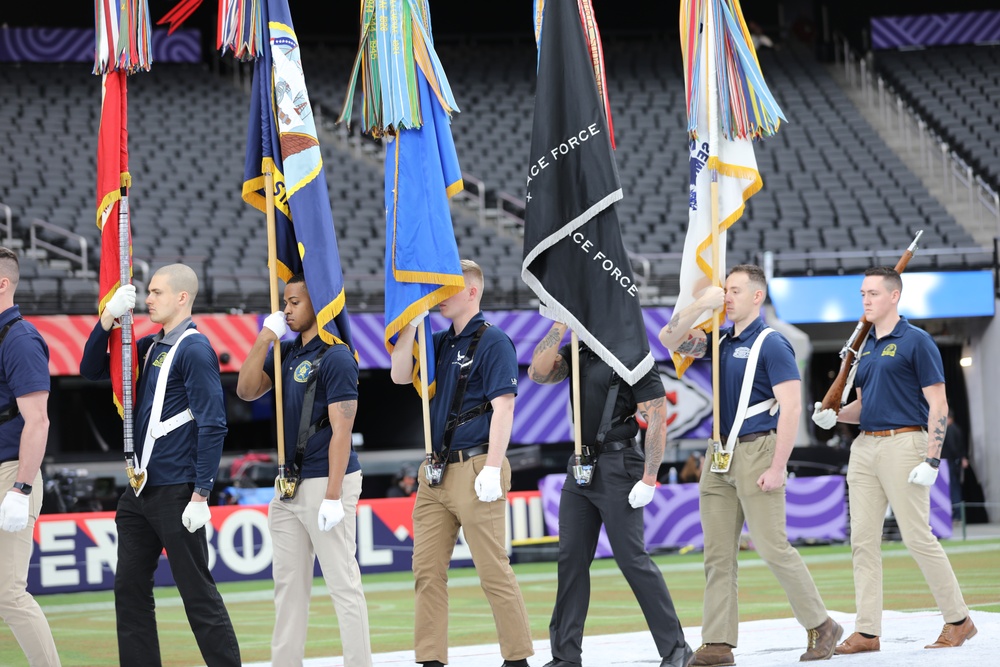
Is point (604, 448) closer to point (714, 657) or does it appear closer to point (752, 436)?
point (752, 436)

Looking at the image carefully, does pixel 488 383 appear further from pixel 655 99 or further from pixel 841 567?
pixel 655 99

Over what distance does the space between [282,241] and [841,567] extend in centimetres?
944

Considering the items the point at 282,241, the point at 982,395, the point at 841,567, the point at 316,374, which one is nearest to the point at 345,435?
the point at 316,374

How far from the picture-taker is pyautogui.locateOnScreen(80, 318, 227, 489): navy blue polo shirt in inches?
251

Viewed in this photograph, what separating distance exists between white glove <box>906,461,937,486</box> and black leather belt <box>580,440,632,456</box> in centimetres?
185

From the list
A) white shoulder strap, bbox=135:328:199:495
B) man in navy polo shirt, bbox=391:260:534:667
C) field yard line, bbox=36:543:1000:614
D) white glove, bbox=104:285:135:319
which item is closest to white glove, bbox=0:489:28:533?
white shoulder strap, bbox=135:328:199:495

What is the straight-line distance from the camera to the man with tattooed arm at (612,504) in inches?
263

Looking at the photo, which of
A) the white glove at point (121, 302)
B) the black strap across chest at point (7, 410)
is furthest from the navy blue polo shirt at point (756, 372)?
the black strap across chest at point (7, 410)

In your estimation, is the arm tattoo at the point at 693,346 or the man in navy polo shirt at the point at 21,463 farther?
the arm tattoo at the point at 693,346

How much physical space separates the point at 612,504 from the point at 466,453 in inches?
31.8

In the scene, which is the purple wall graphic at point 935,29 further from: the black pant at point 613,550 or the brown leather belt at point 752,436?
the black pant at point 613,550

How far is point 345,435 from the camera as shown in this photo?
646cm

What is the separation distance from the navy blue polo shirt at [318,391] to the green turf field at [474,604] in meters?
2.91

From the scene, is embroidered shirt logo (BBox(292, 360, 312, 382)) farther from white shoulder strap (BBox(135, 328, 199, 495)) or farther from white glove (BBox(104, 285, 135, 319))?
white glove (BBox(104, 285, 135, 319))
